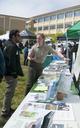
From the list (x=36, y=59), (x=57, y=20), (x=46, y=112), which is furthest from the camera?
(x=57, y=20)

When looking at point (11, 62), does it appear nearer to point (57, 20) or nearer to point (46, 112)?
point (46, 112)

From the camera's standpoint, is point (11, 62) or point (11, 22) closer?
point (11, 62)

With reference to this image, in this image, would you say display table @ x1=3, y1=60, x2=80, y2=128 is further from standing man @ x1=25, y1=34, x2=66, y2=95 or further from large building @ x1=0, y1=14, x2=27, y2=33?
large building @ x1=0, y1=14, x2=27, y2=33

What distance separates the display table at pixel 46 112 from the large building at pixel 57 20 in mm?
91835

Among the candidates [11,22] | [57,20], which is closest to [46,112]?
[57,20]

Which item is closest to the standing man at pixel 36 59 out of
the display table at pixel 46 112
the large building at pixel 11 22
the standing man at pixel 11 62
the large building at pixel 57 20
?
the standing man at pixel 11 62

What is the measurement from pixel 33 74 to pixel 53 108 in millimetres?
2876

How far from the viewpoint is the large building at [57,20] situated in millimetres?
99688

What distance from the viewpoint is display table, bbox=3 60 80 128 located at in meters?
2.69

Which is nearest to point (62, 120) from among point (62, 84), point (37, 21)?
point (62, 84)

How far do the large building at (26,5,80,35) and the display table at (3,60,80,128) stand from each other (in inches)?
3616

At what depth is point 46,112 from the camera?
3.23 meters

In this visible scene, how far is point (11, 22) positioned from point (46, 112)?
125 meters

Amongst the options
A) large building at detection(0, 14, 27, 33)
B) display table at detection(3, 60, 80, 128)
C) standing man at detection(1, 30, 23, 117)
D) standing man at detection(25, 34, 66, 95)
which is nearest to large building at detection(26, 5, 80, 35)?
large building at detection(0, 14, 27, 33)
